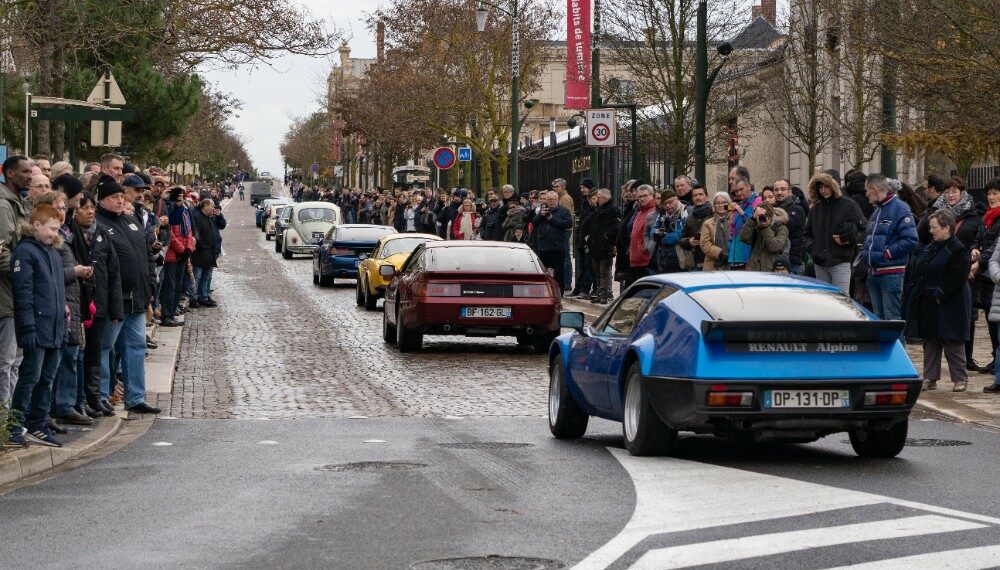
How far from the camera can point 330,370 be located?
18.9 m

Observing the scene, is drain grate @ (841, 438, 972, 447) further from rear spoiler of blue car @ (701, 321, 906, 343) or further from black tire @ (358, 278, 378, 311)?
black tire @ (358, 278, 378, 311)

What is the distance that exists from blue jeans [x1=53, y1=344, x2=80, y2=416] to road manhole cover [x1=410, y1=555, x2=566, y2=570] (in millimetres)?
6403

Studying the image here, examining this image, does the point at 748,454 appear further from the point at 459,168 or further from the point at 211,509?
the point at 459,168

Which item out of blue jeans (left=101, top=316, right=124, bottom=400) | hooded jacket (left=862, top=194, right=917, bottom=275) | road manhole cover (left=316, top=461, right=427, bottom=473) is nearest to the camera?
road manhole cover (left=316, top=461, right=427, bottom=473)

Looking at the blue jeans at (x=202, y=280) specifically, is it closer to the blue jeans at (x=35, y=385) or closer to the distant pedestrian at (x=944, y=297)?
the distant pedestrian at (x=944, y=297)

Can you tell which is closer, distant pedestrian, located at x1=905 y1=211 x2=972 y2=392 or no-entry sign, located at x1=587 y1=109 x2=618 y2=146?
distant pedestrian, located at x1=905 y1=211 x2=972 y2=392

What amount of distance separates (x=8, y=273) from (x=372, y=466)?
2.74 meters

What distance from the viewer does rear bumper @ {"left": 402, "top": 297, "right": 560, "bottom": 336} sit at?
20.5 metres

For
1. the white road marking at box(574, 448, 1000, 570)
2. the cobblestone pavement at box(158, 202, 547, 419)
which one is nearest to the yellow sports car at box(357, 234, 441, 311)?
the cobblestone pavement at box(158, 202, 547, 419)

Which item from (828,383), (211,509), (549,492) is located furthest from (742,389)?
(211,509)

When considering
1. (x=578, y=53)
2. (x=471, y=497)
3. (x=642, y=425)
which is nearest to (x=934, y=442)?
(x=642, y=425)

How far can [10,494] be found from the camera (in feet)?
32.9

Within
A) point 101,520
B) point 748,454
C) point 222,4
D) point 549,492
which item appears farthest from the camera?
point 222,4

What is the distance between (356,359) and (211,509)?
11005mm
